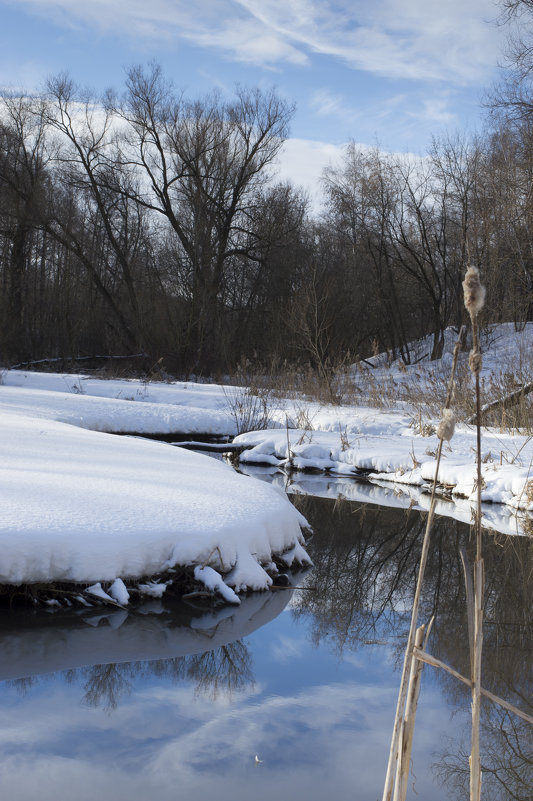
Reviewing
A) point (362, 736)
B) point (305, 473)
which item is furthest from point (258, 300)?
point (362, 736)

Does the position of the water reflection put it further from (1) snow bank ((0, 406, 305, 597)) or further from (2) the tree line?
(2) the tree line

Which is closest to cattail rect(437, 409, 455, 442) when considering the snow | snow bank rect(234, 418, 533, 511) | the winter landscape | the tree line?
the winter landscape

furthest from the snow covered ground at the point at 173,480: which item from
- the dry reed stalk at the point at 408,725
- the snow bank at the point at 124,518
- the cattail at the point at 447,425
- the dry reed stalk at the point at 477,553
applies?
the cattail at the point at 447,425

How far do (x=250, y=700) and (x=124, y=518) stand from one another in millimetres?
1383

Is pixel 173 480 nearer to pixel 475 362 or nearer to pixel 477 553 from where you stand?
pixel 477 553

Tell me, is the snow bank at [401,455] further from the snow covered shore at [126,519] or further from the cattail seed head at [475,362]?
the cattail seed head at [475,362]

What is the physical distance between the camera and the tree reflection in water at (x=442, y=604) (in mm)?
2988

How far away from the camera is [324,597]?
15.9ft

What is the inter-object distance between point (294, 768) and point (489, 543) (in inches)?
152

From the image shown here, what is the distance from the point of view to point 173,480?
5641 millimetres

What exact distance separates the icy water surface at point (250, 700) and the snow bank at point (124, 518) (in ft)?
0.92

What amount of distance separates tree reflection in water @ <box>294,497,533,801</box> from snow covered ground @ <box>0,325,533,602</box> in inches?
17.5

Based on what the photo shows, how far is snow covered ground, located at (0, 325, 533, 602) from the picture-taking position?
3967mm

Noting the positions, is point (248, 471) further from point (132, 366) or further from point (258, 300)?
point (258, 300)
